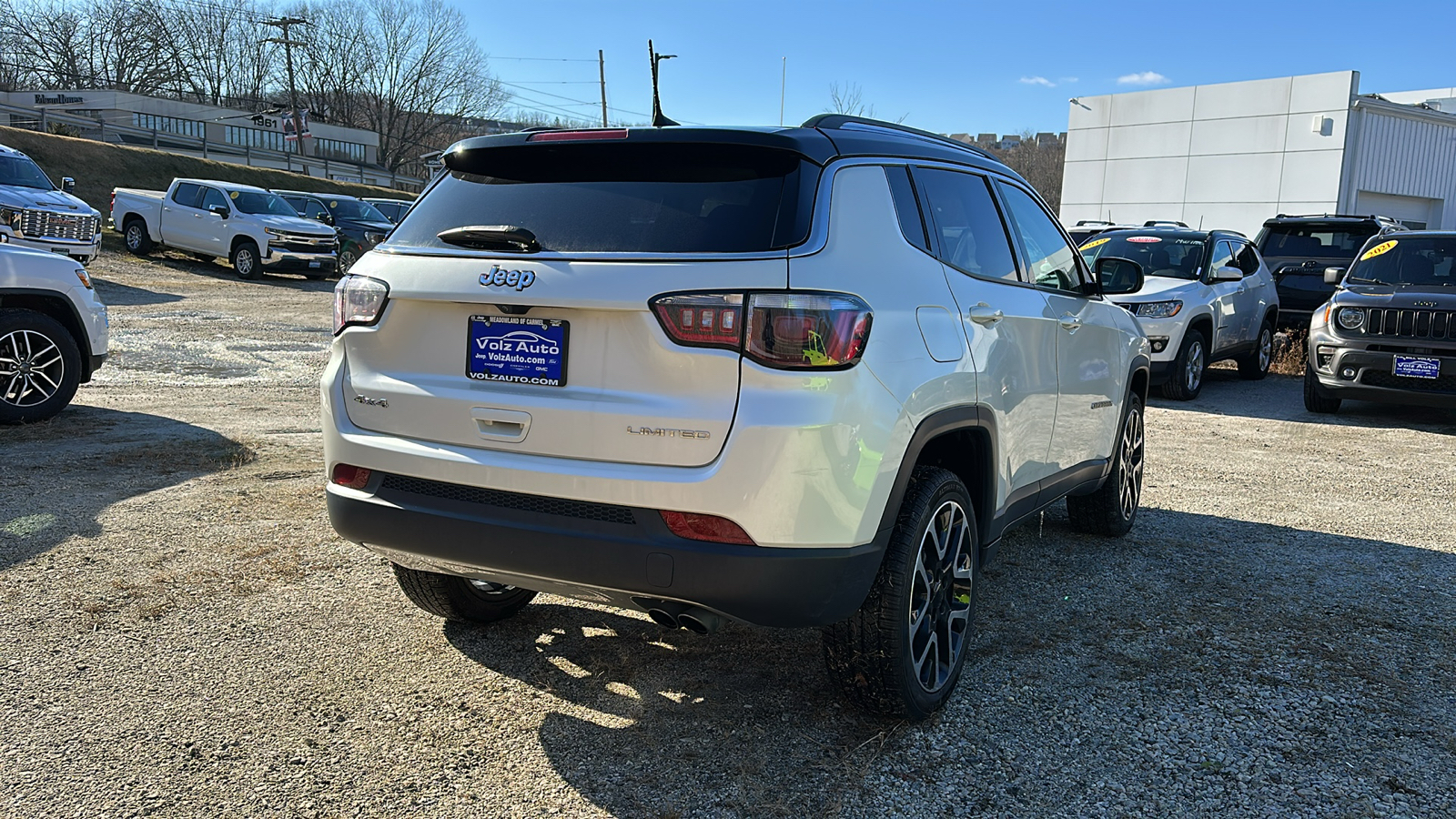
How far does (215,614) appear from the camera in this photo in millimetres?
4262

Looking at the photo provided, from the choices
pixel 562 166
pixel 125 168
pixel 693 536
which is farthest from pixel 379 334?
pixel 125 168

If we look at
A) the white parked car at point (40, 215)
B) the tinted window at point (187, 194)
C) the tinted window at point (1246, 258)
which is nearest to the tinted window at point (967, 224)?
the tinted window at point (1246, 258)

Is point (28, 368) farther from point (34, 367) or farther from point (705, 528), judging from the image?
point (705, 528)

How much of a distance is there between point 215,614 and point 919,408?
2856 millimetres

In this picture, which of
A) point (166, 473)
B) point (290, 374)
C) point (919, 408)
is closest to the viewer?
point (919, 408)

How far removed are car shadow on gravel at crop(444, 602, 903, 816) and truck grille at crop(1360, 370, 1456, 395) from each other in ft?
26.7

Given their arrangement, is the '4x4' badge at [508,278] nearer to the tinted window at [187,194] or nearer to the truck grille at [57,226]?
the truck grille at [57,226]

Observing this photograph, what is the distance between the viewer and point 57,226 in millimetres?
17734

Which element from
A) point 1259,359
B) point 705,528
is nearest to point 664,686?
point 705,528

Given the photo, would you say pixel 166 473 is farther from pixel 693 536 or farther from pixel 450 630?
pixel 693 536

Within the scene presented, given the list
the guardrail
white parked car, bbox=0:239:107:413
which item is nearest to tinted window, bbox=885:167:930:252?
white parked car, bbox=0:239:107:413

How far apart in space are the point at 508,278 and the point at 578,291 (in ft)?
0.80

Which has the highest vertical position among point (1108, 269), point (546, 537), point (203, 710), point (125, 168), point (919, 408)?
point (125, 168)

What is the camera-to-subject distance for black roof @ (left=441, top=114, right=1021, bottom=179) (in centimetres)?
313
